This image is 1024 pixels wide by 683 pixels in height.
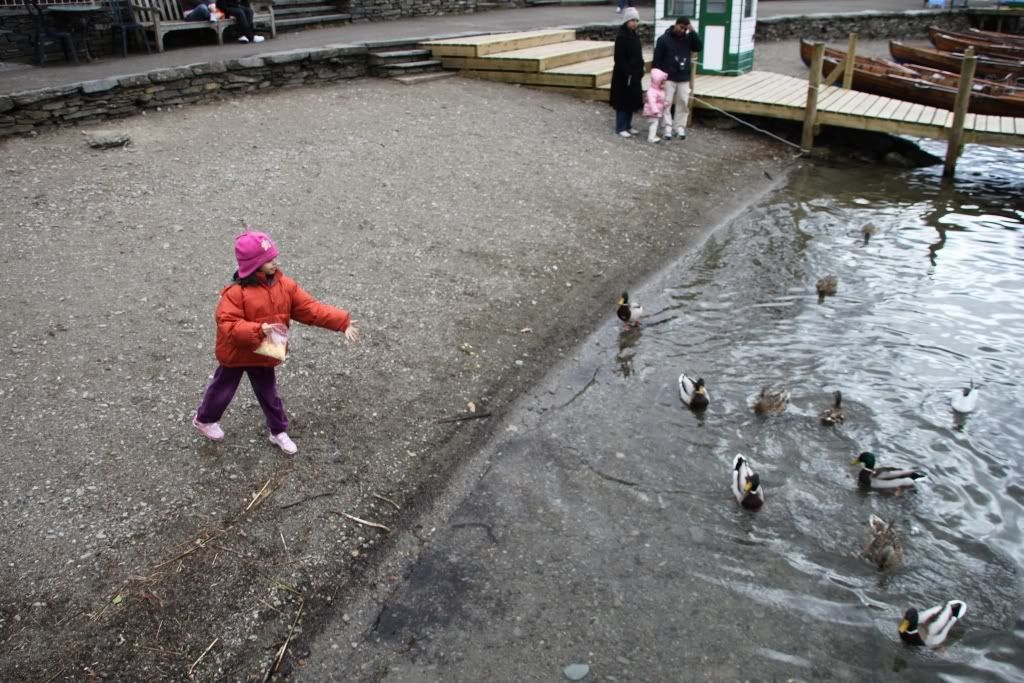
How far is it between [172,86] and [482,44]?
6.58m

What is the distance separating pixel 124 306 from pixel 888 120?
1278 centimetres

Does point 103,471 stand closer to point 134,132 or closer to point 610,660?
point 610,660

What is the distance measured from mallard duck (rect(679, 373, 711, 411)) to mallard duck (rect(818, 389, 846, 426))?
97 centimetres

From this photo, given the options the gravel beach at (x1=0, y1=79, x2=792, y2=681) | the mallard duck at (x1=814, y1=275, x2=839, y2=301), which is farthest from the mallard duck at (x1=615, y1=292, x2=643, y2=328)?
the mallard duck at (x1=814, y1=275, x2=839, y2=301)

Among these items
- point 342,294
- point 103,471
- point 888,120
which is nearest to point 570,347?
point 342,294

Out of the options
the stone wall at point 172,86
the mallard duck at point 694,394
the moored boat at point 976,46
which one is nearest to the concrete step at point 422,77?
the stone wall at point 172,86

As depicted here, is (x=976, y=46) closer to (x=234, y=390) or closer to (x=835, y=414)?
(x=835, y=414)

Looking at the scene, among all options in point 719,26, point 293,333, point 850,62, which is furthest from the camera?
point 719,26

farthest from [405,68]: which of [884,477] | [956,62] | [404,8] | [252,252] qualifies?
[956,62]

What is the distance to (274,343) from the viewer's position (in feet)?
16.4

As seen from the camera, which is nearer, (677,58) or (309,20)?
(677,58)

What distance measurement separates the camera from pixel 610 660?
437 cm

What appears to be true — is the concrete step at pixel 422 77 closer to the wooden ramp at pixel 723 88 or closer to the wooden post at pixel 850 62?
the wooden ramp at pixel 723 88

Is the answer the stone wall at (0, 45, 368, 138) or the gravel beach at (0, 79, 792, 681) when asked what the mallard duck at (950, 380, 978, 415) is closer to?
the gravel beach at (0, 79, 792, 681)
